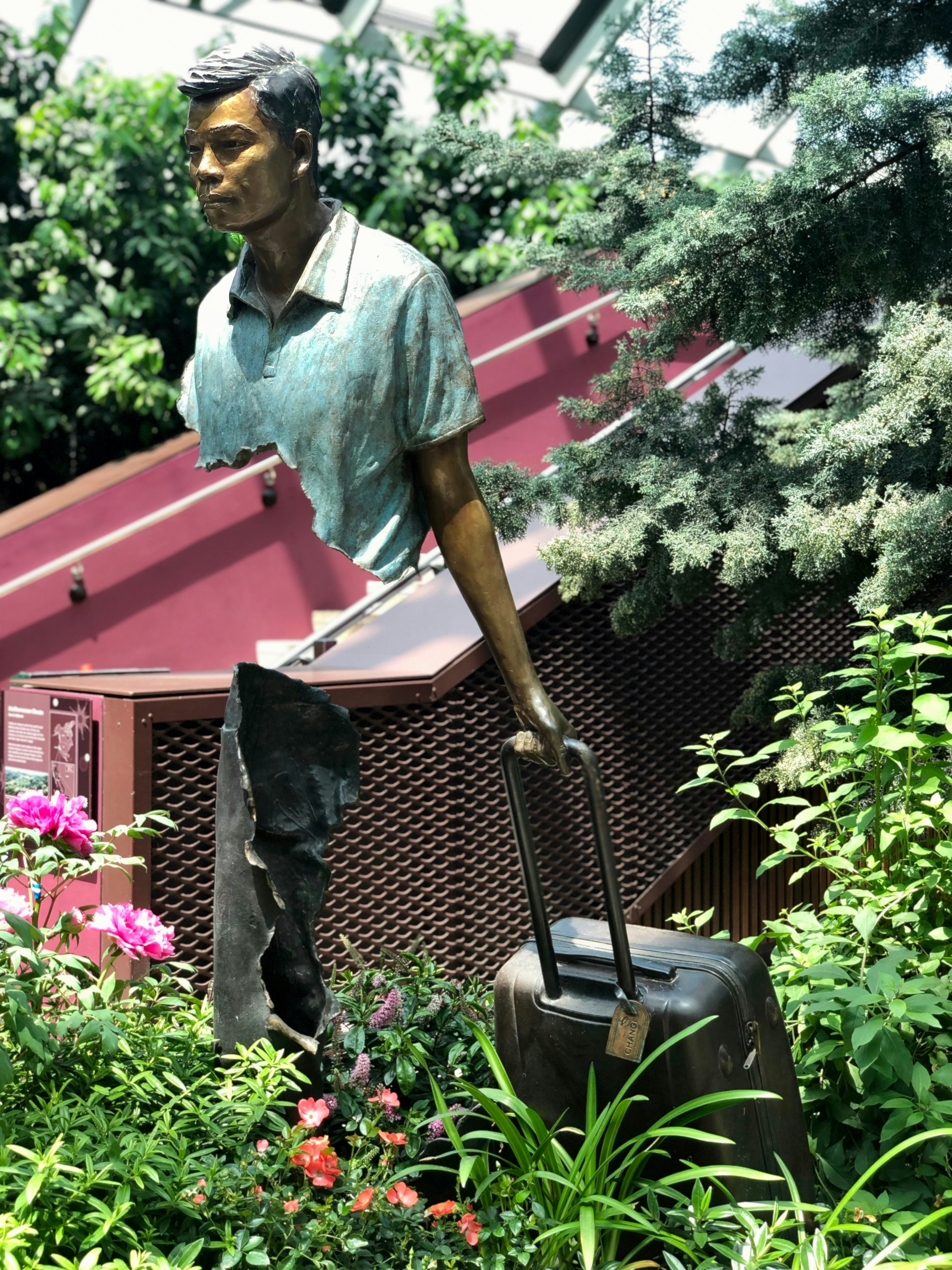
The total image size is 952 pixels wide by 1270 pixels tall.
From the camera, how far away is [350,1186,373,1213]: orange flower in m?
1.95

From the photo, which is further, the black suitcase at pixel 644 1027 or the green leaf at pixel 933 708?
the green leaf at pixel 933 708

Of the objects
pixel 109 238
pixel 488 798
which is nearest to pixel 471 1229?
pixel 488 798

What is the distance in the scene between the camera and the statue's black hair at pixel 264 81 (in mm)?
1957

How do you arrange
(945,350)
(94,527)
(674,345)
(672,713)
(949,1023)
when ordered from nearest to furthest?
(949,1023), (945,350), (674,345), (672,713), (94,527)

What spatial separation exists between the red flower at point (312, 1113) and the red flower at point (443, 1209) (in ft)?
0.77

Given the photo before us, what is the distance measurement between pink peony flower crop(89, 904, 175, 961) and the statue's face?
1344mm

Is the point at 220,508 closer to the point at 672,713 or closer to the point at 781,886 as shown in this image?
the point at 672,713

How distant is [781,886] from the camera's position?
5039 millimetres

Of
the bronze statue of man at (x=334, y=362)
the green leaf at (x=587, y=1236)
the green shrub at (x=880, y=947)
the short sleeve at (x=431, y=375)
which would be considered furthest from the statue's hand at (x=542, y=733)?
the green leaf at (x=587, y=1236)

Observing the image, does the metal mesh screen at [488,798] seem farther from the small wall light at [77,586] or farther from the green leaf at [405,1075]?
the small wall light at [77,586]

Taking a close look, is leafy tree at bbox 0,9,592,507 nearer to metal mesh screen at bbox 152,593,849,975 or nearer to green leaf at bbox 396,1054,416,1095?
metal mesh screen at bbox 152,593,849,975

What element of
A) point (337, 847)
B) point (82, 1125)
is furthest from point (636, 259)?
point (82, 1125)

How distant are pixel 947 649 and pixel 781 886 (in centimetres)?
265

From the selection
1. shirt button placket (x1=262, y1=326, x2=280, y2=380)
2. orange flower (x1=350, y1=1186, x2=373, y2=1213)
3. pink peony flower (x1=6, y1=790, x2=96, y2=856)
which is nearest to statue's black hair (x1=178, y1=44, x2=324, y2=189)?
shirt button placket (x1=262, y1=326, x2=280, y2=380)
